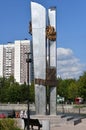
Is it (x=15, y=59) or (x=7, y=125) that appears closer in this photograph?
(x=7, y=125)

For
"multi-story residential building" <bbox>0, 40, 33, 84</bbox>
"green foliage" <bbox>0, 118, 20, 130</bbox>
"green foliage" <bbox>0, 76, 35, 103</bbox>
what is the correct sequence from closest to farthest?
1. "green foliage" <bbox>0, 118, 20, 130</bbox>
2. "green foliage" <bbox>0, 76, 35, 103</bbox>
3. "multi-story residential building" <bbox>0, 40, 33, 84</bbox>

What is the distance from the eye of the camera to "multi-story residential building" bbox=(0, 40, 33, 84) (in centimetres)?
15875

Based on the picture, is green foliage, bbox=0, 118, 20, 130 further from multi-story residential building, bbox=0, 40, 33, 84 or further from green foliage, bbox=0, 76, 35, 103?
multi-story residential building, bbox=0, 40, 33, 84

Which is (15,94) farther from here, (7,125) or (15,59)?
(7,125)

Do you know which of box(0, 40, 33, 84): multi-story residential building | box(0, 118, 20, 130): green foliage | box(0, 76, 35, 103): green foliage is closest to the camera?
box(0, 118, 20, 130): green foliage

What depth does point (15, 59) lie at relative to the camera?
534 ft

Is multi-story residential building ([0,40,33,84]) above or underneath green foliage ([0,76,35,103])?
above

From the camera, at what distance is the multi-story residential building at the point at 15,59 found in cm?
15875

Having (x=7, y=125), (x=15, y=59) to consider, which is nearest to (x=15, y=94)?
(x=15, y=59)

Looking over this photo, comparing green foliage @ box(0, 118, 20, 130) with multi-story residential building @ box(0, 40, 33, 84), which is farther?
multi-story residential building @ box(0, 40, 33, 84)

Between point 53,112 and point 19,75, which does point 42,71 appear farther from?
point 19,75

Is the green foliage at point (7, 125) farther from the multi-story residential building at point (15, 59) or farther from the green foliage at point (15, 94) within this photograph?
the multi-story residential building at point (15, 59)

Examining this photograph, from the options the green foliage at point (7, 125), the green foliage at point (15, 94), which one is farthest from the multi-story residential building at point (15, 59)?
the green foliage at point (7, 125)

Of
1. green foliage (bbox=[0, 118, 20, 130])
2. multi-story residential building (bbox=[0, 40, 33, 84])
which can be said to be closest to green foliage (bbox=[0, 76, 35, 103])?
multi-story residential building (bbox=[0, 40, 33, 84])
